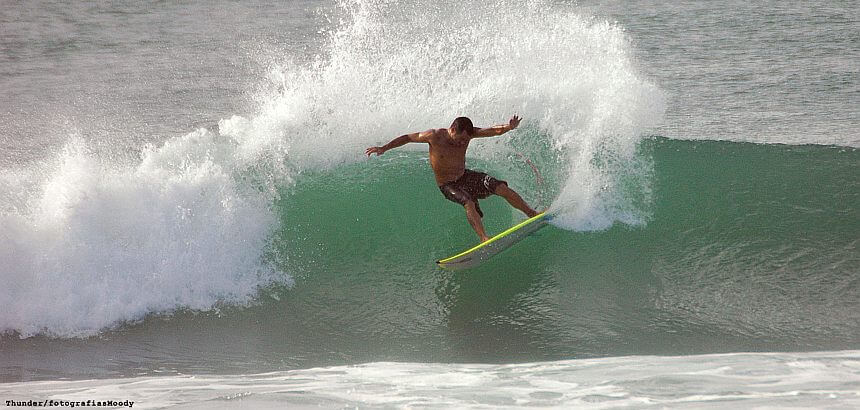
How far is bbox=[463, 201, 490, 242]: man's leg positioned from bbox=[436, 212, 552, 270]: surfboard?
0.12 meters

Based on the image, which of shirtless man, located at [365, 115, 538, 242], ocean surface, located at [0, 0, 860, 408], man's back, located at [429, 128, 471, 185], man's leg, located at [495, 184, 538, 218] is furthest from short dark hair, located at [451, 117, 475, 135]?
ocean surface, located at [0, 0, 860, 408]

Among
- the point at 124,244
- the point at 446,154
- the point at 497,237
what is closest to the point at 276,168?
the point at 124,244

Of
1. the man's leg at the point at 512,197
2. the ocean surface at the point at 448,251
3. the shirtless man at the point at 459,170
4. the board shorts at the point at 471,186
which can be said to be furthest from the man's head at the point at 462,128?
the ocean surface at the point at 448,251

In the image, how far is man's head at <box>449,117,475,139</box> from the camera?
23.8ft

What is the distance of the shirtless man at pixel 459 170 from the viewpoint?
7359mm

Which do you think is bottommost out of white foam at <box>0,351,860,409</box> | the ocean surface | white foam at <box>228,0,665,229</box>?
white foam at <box>0,351,860,409</box>

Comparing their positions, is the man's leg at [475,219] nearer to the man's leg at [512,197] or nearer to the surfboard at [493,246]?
the surfboard at [493,246]

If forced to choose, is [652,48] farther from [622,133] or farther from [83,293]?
[83,293]

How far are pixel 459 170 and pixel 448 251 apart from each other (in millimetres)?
981

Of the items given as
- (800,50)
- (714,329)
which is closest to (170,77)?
(800,50)

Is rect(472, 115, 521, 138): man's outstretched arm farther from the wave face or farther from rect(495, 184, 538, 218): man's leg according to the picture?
the wave face

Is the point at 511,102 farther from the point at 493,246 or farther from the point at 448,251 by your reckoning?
the point at 493,246

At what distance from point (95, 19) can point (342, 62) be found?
16.7 metres

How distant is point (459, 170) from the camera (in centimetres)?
754
